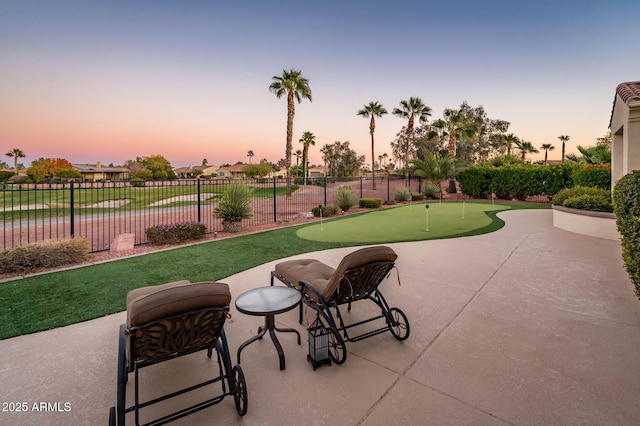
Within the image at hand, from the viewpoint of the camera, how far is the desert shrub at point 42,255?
6172 mm

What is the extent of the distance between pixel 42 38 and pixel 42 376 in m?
14.5

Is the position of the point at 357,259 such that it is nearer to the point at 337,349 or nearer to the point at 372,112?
the point at 337,349

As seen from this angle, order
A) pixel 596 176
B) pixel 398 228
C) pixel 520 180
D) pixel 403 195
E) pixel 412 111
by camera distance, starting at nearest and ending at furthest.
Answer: pixel 398 228
pixel 596 176
pixel 403 195
pixel 520 180
pixel 412 111

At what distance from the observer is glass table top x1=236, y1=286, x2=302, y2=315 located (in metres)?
2.92

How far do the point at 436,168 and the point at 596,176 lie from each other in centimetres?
962

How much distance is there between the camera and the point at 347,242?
27.6 ft

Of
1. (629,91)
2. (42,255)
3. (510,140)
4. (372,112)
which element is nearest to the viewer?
(42,255)

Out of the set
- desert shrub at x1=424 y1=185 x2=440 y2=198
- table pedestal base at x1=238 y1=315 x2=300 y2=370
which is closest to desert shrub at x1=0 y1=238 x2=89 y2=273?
table pedestal base at x1=238 y1=315 x2=300 y2=370

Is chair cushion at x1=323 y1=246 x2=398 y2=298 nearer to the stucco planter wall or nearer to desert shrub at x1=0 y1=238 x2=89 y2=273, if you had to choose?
desert shrub at x1=0 y1=238 x2=89 y2=273

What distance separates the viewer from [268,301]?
314cm

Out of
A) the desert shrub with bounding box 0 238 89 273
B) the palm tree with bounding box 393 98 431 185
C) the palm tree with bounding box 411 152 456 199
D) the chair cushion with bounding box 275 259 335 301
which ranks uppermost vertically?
the palm tree with bounding box 393 98 431 185

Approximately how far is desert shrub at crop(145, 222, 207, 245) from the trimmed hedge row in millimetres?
17592

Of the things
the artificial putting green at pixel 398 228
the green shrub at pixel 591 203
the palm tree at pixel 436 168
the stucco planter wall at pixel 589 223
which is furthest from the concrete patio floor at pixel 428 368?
the palm tree at pixel 436 168

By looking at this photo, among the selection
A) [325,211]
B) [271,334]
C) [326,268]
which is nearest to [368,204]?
[325,211]
